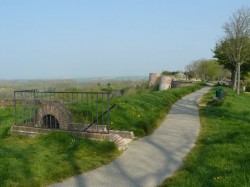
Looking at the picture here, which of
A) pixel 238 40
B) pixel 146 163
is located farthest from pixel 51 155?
pixel 238 40

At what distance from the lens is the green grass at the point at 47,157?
24.1 feet

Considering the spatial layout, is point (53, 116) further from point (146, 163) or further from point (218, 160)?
point (218, 160)

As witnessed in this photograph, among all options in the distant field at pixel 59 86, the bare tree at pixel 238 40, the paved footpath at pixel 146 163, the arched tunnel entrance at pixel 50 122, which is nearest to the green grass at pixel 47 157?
the paved footpath at pixel 146 163

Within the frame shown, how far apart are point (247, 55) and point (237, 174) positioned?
34523mm

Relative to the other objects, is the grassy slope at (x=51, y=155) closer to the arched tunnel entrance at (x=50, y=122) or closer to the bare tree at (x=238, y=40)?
the arched tunnel entrance at (x=50, y=122)

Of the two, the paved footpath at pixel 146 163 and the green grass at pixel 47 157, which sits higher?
the green grass at pixel 47 157

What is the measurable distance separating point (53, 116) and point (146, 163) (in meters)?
4.81

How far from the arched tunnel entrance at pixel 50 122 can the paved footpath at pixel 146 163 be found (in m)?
3.05

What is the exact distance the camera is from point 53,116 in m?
12.3

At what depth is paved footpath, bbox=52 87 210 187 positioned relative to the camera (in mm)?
7278

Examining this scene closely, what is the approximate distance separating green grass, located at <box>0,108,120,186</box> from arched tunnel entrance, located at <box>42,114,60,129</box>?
1121mm

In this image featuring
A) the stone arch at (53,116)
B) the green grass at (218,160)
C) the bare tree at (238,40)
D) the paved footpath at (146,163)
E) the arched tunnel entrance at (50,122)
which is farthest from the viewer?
the bare tree at (238,40)

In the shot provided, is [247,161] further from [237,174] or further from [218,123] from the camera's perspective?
[218,123]

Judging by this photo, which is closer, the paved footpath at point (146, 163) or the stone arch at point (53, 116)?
the paved footpath at point (146, 163)
